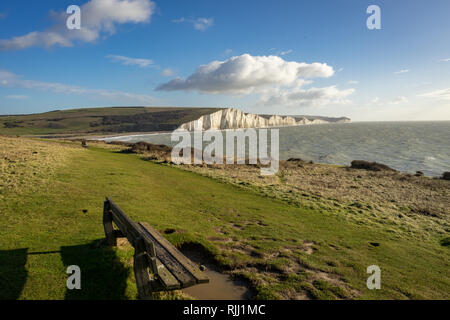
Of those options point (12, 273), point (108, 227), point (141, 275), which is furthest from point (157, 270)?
point (12, 273)

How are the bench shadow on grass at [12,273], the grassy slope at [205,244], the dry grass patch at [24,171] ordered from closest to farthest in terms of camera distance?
the bench shadow on grass at [12,273] < the grassy slope at [205,244] < the dry grass patch at [24,171]

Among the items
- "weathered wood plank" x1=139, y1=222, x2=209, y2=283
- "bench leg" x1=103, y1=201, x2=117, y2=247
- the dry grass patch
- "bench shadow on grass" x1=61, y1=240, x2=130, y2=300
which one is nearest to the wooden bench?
"weathered wood plank" x1=139, y1=222, x2=209, y2=283

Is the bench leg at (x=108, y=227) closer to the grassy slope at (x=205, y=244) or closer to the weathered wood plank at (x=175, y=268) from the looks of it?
the grassy slope at (x=205, y=244)

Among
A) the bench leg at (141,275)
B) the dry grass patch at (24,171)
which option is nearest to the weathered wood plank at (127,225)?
the bench leg at (141,275)

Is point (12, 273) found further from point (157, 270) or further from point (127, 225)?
point (157, 270)

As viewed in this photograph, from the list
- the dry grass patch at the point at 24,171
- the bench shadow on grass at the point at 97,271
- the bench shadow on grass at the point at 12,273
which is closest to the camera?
the bench shadow on grass at the point at 12,273
